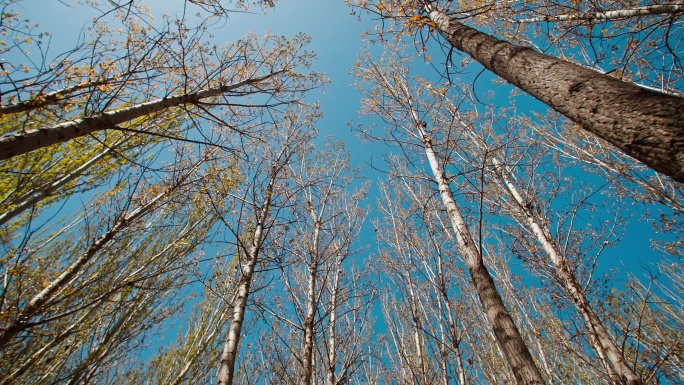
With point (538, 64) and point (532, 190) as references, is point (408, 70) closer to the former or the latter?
point (532, 190)

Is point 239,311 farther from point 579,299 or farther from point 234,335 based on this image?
point 579,299

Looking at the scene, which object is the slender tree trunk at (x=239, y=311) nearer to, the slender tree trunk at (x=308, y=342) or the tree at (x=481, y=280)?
the slender tree trunk at (x=308, y=342)

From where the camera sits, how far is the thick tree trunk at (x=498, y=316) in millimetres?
2059

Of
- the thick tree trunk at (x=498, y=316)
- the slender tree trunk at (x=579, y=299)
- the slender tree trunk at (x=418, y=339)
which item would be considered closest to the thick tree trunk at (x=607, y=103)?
the thick tree trunk at (x=498, y=316)

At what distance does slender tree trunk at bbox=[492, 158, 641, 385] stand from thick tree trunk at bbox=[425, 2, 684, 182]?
169 centimetres

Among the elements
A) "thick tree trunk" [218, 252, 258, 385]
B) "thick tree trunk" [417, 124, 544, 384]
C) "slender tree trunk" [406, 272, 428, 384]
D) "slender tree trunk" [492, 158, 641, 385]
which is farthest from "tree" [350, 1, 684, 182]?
"slender tree trunk" [406, 272, 428, 384]

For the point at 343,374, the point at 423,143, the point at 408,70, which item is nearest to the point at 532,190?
the point at 423,143

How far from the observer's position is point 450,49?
3080mm

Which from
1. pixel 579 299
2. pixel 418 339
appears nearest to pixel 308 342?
pixel 418 339

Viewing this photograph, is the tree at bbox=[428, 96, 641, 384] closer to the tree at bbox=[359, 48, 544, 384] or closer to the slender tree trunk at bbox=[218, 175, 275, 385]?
the tree at bbox=[359, 48, 544, 384]

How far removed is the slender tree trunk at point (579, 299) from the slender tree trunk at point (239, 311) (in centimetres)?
316

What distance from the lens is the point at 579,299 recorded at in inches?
169

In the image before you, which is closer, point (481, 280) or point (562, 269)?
point (481, 280)

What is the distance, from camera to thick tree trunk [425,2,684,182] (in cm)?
109
